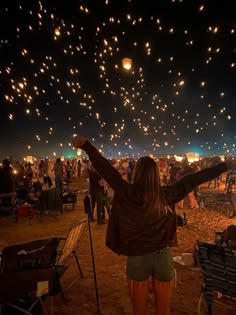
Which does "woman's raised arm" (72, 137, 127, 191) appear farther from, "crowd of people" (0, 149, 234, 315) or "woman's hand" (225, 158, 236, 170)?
"woman's hand" (225, 158, 236, 170)

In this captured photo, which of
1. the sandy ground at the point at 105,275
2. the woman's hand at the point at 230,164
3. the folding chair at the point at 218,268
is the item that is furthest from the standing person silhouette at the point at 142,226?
the sandy ground at the point at 105,275

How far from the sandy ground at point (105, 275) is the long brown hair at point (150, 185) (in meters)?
2.48

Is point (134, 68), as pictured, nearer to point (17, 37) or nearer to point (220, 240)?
point (17, 37)

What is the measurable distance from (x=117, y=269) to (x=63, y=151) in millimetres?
57255

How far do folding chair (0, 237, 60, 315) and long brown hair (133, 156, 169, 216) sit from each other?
6.03 feet

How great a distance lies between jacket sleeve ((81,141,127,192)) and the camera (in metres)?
2.28

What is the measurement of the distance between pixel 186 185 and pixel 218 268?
160 centimetres

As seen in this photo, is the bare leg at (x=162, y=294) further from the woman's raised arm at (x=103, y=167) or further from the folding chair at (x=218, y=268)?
the folding chair at (x=218, y=268)

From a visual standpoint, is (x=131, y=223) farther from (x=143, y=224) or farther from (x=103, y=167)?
(x=103, y=167)

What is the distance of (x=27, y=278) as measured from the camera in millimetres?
3178

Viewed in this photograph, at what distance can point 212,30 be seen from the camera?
462 inches

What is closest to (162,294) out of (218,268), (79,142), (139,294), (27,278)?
(139,294)

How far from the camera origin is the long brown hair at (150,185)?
7.23 ft

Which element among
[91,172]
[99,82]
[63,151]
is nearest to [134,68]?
[99,82]
